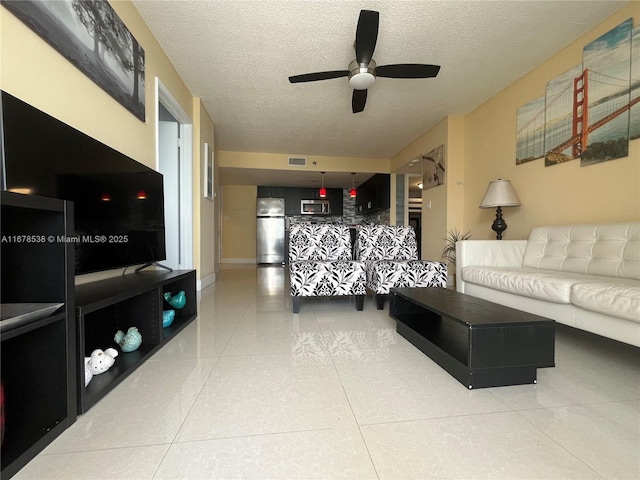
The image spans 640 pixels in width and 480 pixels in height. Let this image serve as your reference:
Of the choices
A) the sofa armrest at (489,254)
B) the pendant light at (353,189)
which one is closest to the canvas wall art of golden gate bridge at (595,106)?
the sofa armrest at (489,254)

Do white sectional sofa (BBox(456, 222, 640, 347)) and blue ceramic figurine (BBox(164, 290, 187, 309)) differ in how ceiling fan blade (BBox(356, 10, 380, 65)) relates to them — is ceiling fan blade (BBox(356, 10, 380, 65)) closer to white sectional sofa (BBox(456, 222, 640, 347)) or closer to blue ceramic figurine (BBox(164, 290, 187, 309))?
white sectional sofa (BBox(456, 222, 640, 347))

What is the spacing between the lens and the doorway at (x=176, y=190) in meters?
3.31

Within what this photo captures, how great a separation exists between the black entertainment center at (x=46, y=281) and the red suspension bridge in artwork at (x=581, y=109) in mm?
3552

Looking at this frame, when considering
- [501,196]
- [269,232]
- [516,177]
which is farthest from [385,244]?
[269,232]

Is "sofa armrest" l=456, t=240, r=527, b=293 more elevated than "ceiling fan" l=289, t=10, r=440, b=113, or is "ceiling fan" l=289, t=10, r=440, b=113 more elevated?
"ceiling fan" l=289, t=10, r=440, b=113

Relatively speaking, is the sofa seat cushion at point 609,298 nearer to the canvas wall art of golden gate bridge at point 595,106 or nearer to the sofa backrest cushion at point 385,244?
the canvas wall art of golden gate bridge at point 595,106

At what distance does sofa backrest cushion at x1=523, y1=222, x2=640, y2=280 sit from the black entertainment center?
3001 mm

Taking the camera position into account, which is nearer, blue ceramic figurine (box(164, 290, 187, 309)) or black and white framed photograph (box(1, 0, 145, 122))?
black and white framed photograph (box(1, 0, 145, 122))

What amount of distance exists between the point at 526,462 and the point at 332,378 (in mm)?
744

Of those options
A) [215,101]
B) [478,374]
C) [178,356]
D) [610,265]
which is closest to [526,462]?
[478,374]

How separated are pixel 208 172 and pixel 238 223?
168 inches

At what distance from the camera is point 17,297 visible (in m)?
0.90

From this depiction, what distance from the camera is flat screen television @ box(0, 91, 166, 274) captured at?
1.02m

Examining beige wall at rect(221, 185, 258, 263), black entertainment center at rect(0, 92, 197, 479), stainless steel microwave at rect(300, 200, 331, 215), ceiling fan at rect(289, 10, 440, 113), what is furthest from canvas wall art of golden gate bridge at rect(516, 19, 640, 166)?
beige wall at rect(221, 185, 258, 263)
